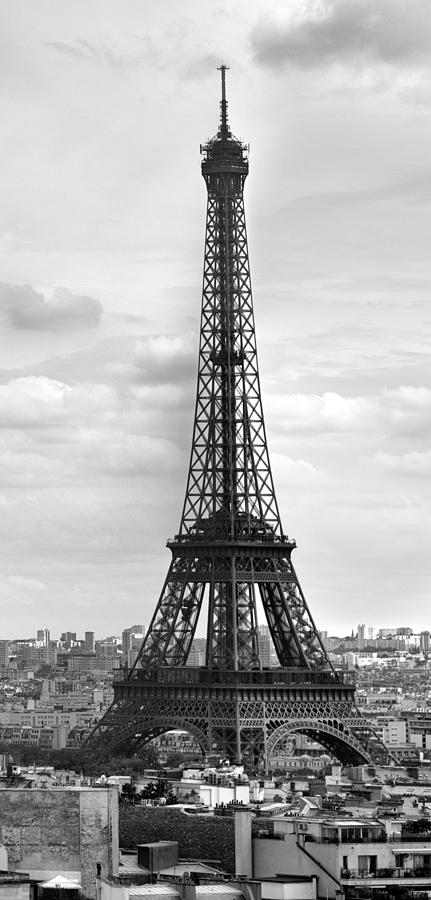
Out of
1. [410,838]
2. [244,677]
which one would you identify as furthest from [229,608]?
[410,838]

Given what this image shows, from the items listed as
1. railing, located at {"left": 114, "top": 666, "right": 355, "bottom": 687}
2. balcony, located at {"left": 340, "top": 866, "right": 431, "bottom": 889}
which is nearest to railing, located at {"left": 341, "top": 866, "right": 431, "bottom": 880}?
balcony, located at {"left": 340, "top": 866, "right": 431, "bottom": 889}

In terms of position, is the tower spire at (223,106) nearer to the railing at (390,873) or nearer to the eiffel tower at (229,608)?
the eiffel tower at (229,608)

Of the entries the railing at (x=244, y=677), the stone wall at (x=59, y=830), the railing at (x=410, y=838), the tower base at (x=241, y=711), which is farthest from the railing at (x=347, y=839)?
the railing at (x=244, y=677)

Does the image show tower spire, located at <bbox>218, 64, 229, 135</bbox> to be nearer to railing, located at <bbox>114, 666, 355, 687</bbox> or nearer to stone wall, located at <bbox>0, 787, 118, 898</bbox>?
railing, located at <bbox>114, 666, 355, 687</bbox>

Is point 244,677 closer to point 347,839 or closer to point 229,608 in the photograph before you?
point 229,608

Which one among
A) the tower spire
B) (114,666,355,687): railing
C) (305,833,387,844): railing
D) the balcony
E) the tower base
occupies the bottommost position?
the balcony

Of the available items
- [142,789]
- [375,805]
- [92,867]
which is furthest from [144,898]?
[142,789]
